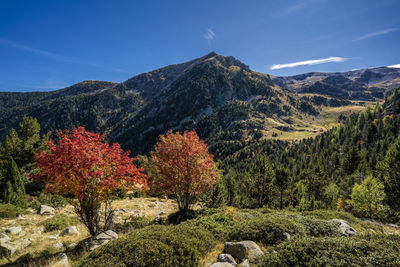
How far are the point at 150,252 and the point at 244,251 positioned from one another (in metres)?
4.79

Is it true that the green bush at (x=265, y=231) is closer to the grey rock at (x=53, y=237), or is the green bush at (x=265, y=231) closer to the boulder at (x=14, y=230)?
the grey rock at (x=53, y=237)

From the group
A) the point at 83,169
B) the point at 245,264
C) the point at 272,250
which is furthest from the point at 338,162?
the point at 83,169

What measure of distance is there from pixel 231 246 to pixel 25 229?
17.6 m

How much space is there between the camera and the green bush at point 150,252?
716 cm

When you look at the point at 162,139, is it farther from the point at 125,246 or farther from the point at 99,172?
→ the point at 125,246

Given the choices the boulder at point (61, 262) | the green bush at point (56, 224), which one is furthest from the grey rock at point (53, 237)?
the boulder at point (61, 262)

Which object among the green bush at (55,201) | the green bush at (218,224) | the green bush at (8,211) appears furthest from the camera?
the green bush at (55,201)

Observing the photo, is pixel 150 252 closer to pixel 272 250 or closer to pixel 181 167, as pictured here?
pixel 272 250

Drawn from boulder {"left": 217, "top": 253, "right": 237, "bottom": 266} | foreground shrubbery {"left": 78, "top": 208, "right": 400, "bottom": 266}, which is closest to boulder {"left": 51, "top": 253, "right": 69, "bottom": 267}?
foreground shrubbery {"left": 78, "top": 208, "right": 400, "bottom": 266}

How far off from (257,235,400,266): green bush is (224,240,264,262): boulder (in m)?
1.63

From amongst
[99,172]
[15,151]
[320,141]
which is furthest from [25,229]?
[320,141]

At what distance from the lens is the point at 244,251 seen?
9.02m

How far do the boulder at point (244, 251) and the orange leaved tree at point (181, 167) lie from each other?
8.53 meters

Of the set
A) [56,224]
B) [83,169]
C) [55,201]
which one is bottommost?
[55,201]
